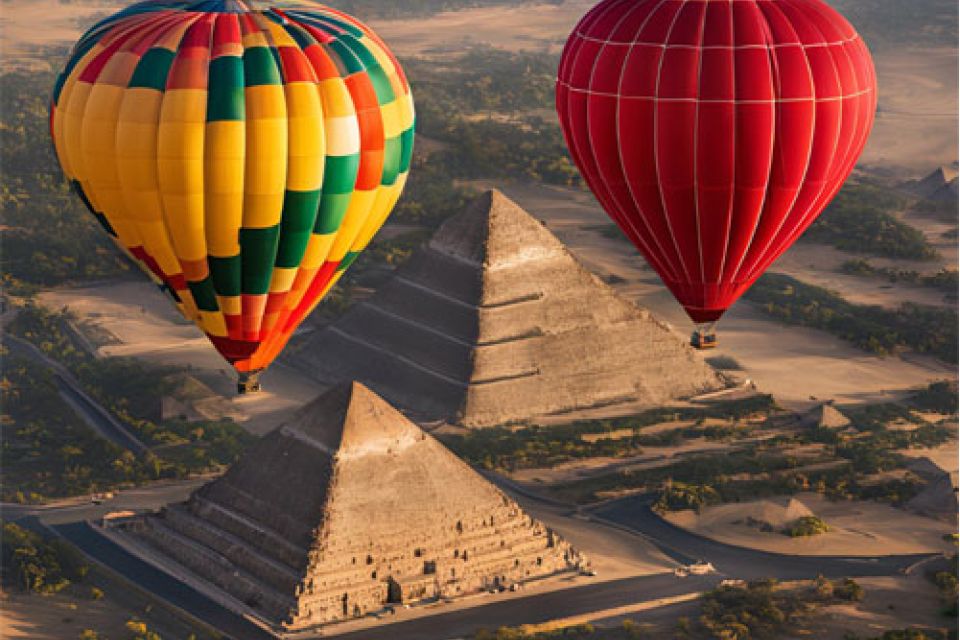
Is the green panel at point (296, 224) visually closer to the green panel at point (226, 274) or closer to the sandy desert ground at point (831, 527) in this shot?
the green panel at point (226, 274)

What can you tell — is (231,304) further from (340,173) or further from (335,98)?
(335,98)

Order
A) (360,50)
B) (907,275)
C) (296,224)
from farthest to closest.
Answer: (907,275)
(360,50)
(296,224)

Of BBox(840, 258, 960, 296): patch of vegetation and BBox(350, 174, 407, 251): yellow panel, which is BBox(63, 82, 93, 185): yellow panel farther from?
BBox(840, 258, 960, 296): patch of vegetation

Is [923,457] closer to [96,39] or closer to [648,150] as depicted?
[648,150]

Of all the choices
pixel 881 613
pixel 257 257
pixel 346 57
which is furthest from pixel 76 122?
pixel 881 613

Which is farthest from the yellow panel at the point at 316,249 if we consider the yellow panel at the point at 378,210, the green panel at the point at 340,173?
the green panel at the point at 340,173

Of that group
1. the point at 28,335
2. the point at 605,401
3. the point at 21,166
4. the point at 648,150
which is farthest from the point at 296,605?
the point at 21,166
